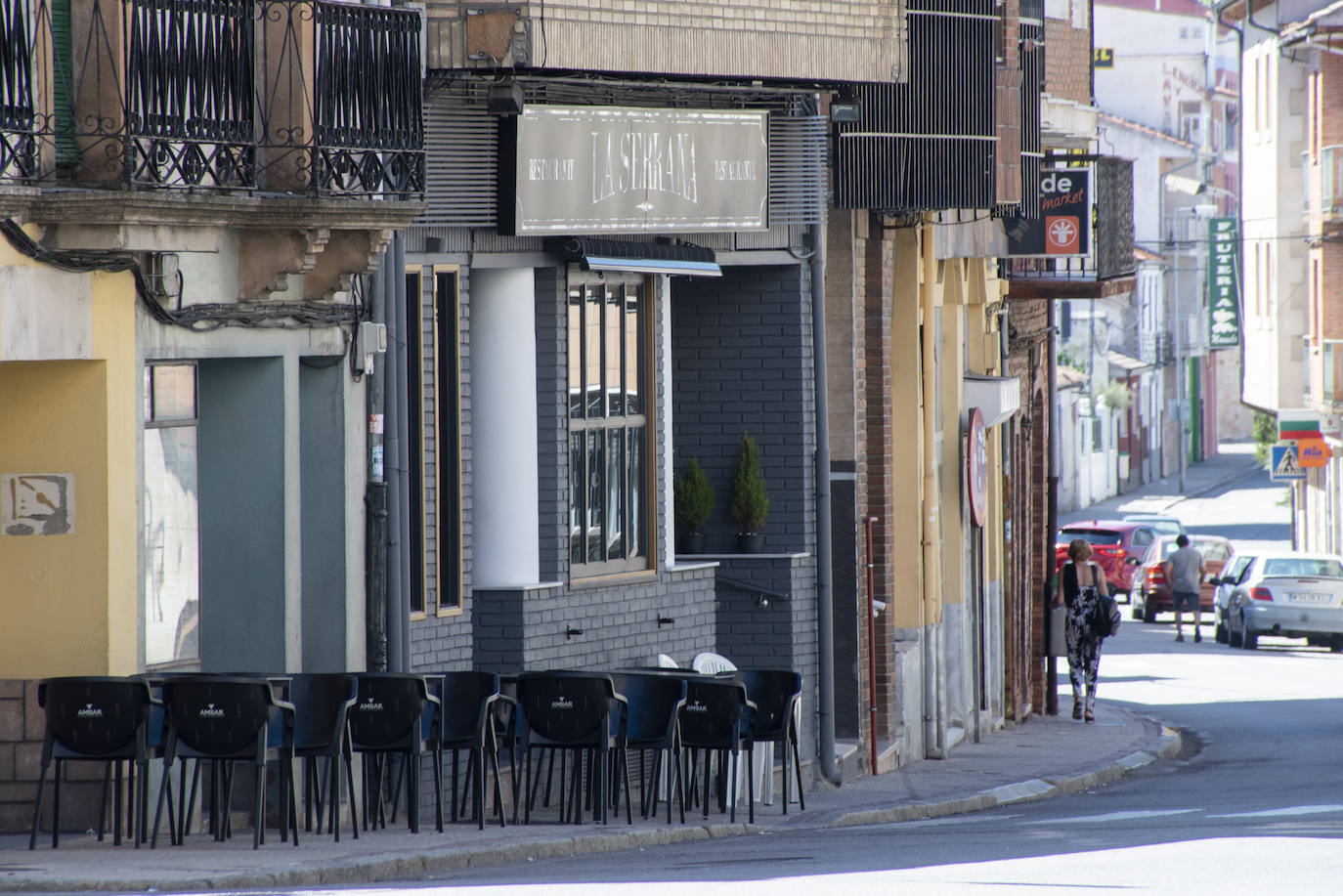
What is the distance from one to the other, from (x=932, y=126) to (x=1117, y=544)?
84.6 feet

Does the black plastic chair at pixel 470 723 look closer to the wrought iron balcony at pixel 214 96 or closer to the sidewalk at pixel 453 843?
the sidewalk at pixel 453 843

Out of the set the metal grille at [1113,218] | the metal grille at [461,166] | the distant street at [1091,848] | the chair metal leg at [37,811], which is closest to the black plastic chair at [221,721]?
the chair metal leg at [37,811]

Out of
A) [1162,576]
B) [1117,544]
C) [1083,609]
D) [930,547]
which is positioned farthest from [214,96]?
[1117,544]

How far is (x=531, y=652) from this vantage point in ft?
48.4

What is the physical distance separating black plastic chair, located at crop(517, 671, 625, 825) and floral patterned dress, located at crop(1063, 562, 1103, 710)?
11.4 metres

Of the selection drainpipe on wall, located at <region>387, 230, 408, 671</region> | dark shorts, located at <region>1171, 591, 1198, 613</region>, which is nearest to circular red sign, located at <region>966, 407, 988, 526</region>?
drainpipe on wall, located at <region>387, 230, 408, 671</region>

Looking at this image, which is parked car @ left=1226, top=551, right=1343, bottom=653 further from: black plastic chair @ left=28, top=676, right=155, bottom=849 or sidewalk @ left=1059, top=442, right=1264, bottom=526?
sidewalk @ left=1059, top=442, right=1264, bottom=526

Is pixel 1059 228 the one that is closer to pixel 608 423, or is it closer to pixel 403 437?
pixel 608 423

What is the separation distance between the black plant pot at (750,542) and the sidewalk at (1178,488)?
148 ft

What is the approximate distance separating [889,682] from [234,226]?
9017 mm

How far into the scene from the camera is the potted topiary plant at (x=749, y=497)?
56.9 feet

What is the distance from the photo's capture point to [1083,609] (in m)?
23.8

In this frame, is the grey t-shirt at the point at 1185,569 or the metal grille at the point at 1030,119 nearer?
the metal grille at the point at 1030,119

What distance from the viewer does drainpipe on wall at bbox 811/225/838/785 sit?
17438mm
